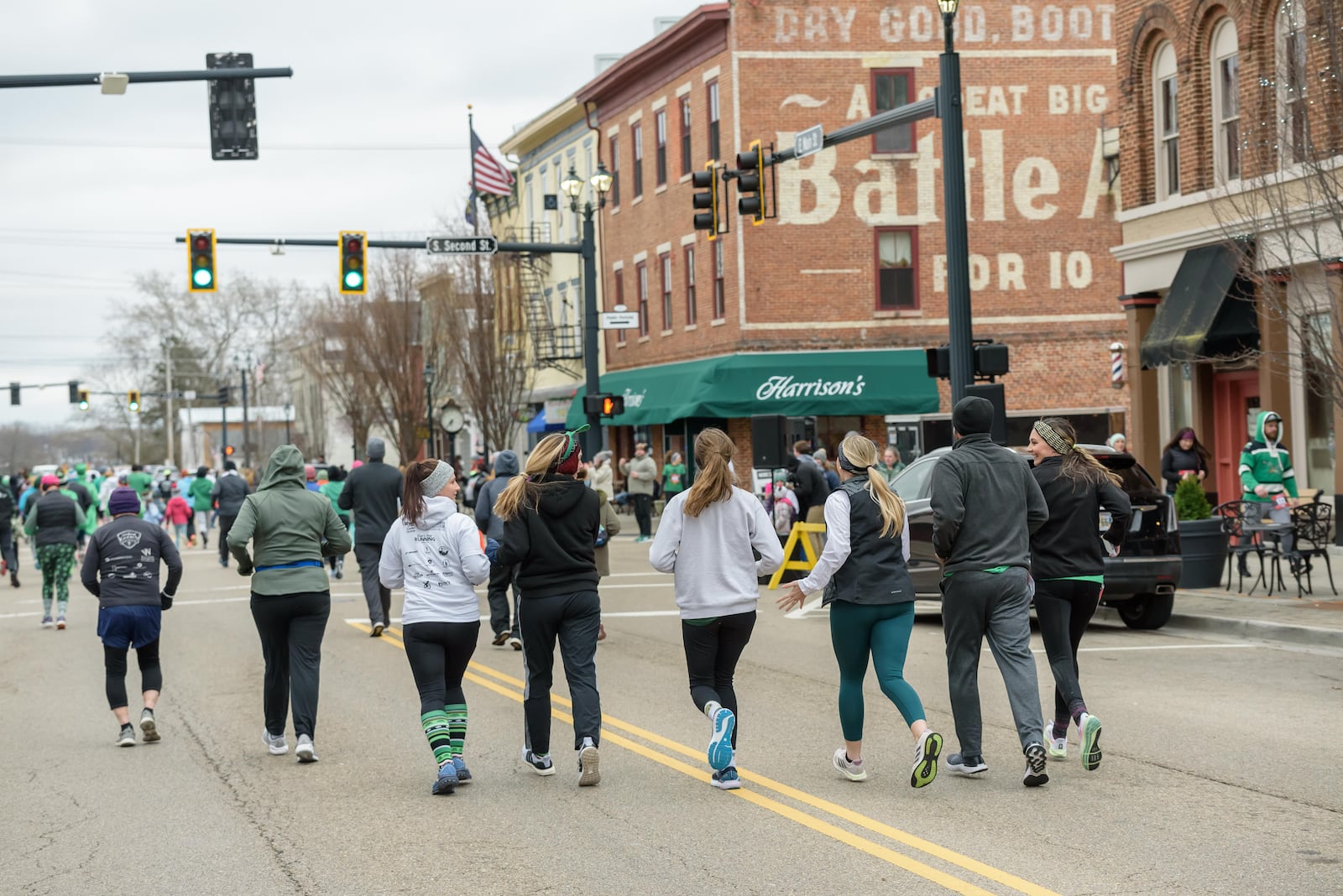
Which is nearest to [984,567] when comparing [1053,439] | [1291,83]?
[1053,439]

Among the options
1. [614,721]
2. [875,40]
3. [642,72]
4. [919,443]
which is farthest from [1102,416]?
[614,721]

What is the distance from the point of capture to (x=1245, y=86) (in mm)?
22250

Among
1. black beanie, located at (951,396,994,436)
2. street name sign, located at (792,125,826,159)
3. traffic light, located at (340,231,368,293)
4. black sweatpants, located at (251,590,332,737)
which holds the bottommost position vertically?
black sweatpants, located at (251,590,332,737)

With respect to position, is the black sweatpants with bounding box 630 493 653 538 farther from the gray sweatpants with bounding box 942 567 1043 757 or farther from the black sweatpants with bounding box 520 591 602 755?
the gray sweatpants with bounding box 942 567 1043 757

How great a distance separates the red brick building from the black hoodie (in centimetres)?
2729

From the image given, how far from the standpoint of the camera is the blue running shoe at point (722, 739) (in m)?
8.24

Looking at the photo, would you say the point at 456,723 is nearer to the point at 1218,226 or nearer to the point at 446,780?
the point at 446,780

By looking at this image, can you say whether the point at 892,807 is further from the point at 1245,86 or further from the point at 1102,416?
the point at 1102,416

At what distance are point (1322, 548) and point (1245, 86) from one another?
8290 mm

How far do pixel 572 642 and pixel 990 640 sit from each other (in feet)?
7.14

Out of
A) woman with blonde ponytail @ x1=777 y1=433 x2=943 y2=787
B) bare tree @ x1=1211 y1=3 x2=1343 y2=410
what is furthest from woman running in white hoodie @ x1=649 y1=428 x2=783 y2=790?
bare tree @ x1=1211 y1=3 x2=1343 y2=410

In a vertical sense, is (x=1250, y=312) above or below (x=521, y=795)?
above

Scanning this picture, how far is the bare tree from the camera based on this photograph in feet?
51.9

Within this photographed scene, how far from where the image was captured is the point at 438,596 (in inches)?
338
